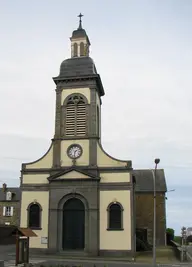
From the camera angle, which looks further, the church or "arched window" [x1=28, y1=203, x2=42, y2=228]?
"arched window" [x1=28, y1=203, x2=42, y2=228]

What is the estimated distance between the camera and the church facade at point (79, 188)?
2883 centimetres

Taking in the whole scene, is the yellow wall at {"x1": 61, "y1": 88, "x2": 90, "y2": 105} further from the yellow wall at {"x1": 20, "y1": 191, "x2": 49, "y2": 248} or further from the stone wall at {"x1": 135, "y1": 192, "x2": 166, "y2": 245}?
the stone wall at {"x1": 135, "y1": 192, "x2": 166, "y2": 245}

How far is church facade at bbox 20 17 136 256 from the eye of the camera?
2883 centimetres

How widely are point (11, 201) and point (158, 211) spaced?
23.7m

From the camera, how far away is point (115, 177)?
2969cm

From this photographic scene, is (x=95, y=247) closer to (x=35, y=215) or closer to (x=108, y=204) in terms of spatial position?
(x=108, y=204)

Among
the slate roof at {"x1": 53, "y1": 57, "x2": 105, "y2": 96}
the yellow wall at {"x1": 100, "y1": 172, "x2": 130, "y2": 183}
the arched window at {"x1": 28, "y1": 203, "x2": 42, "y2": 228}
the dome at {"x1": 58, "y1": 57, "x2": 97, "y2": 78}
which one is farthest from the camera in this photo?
the dome at {"x1": 58, "y1": 57, "x2": 97, "y2": 78}

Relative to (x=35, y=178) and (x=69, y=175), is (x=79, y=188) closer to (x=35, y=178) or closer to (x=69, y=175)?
(x=69, y=175)

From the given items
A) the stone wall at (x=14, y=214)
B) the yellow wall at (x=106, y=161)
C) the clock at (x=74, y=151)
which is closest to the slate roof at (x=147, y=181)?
the yellow wall at (x=106, y=161)

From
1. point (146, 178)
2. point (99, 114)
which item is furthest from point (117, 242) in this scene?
point (146, 178)

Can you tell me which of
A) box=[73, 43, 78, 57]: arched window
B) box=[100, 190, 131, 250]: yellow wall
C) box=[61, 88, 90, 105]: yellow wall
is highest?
box=[73, 43, 78, 57]: arched window

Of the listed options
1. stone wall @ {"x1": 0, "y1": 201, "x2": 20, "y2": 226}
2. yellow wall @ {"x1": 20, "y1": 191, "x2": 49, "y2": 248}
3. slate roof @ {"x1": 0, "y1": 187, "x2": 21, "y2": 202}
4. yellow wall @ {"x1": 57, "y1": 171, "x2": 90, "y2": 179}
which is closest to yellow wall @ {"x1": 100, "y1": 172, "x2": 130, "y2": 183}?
yellow wall @ {"x1": 57, "y1": 171, "x2": 90, "y2": 179}

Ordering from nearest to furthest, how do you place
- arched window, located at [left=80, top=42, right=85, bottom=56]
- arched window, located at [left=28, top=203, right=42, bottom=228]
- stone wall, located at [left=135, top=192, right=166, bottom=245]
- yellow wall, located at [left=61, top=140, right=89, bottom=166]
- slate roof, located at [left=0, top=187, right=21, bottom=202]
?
arched window, located at [left=28, top=203, right=42, bottom=228] < yellow wall, located at [left=61, top=140, right=89, bottom=166] < arched window, located at [left=80, top=42, right=85, bottom=56] < stone wall, located at [left=135, top=192, right=166, bottom=245] < slate roof, located at [left=0, top=187, right=21, bottom=202]

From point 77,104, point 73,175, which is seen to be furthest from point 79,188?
point 77,104
